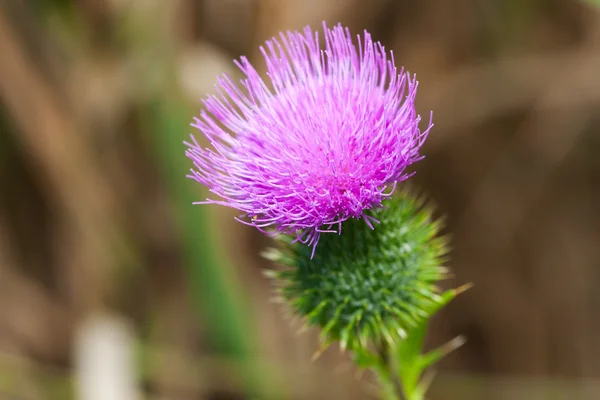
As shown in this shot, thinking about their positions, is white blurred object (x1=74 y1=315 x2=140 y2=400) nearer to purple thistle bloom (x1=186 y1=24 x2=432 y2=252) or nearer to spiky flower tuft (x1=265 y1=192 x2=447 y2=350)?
spiky flower tuft (x1=265 y1=192 x2=447 y2=350)

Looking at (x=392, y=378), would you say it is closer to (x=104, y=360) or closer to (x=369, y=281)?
(x=369, y=281)

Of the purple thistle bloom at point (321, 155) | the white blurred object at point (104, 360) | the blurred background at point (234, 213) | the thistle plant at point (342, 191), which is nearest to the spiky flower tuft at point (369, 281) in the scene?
the thistle plant at point (342, 191)

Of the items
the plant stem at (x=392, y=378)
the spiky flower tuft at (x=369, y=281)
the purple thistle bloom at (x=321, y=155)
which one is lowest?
the plant stem at (x=392, y=378)

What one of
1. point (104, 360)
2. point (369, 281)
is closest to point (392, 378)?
point (369, 281)

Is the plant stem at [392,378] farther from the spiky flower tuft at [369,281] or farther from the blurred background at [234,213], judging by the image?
the blurred background at [234,213]

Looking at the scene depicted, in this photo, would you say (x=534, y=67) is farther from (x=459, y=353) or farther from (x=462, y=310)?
(x=459, y=353)

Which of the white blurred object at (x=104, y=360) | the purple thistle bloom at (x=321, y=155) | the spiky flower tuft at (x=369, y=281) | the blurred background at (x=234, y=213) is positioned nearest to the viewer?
the purple thistle bloom at (x=321, y=155)
